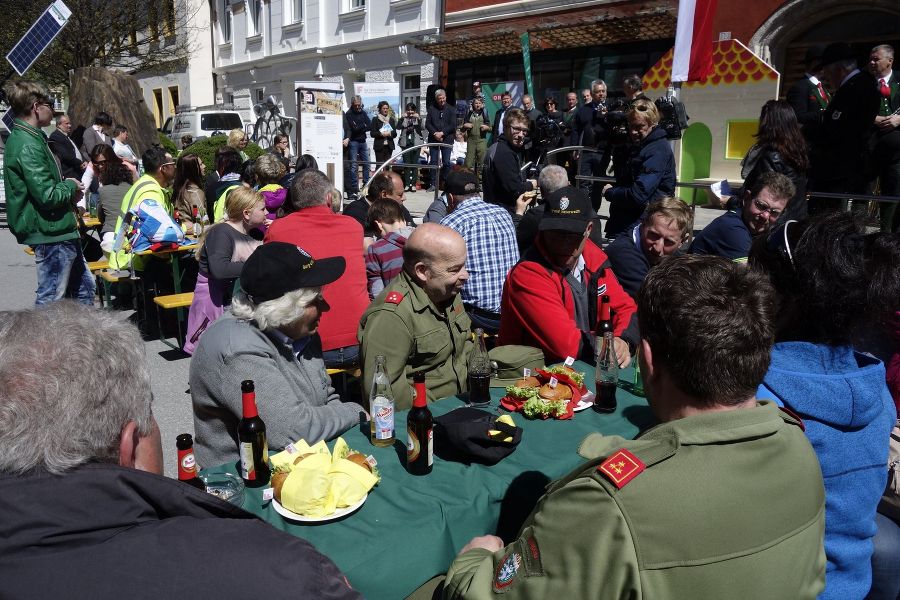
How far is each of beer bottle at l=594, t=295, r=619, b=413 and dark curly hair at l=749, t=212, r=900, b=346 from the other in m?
0.92

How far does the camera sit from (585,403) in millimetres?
2932

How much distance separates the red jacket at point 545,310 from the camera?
3.63 m

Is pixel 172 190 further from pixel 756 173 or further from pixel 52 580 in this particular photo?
pixel 52 580

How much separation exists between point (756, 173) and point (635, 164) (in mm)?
1007

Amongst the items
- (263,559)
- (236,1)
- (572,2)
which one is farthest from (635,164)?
(236,1)

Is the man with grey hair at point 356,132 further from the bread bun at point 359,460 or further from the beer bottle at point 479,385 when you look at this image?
the bread bun at point 359,460

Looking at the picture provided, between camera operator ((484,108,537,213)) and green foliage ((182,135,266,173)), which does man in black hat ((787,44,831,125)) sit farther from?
green foliage ((182,135,266,173))

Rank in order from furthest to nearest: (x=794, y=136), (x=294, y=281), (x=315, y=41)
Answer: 1. (x=315, y=41)
2. (x=794, y=136)
3. (x=294, y=281)

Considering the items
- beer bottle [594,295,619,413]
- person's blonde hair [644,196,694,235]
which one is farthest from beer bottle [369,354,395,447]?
person's blonde hair [644,196,694,235]

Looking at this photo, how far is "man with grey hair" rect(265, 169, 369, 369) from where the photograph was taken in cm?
443

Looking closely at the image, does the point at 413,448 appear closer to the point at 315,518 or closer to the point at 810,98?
the point at 315,518

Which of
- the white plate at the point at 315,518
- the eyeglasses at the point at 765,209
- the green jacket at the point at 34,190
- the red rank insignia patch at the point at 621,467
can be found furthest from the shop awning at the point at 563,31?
the red rank insignia patch at the point at 621,467

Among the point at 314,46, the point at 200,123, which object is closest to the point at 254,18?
the point at 314,46

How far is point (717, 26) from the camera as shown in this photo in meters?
14.6
